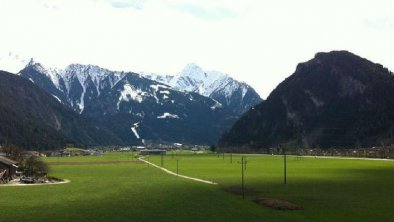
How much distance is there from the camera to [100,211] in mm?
67625

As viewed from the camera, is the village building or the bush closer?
the village building

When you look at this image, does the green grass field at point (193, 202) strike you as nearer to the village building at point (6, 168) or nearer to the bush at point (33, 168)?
the village building at point (6, 168)

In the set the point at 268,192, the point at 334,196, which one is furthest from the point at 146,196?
the point at 334,196

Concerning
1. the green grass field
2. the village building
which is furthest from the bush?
the green grass field

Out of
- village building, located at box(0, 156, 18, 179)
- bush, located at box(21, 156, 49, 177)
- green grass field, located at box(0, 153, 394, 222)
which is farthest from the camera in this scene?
bush, located at box(21, 156, 49, 177)

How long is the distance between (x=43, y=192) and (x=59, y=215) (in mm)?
29370

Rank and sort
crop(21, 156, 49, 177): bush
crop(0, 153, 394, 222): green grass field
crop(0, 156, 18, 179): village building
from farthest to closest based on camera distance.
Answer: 1. crop(21, 156, 49, 177): bush
2. crop(0, 156, 18, 179): village building
3. crop(0, 153, 394, 222): green grass field

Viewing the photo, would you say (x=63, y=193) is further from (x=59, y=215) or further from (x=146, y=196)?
(x=59, y=215)

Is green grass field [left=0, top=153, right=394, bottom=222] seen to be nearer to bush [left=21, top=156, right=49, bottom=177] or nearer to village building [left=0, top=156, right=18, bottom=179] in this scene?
village building [left=0, top=156, right=18, bottom=179]

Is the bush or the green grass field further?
the bush

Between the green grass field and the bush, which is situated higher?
the bush

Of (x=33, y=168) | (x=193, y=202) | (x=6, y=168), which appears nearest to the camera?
(x=193, y=202)

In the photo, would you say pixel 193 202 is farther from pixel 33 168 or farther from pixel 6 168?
pixel 33 168

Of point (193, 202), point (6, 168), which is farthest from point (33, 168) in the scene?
point (193, 202)
